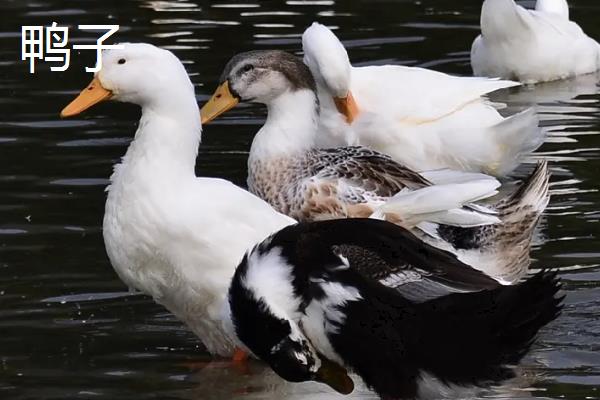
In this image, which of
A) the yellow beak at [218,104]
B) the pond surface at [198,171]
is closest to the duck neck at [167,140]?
the pond surface at [198,171]

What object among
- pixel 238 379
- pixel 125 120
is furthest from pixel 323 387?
pixel 125 120

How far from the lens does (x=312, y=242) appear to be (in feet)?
22.4

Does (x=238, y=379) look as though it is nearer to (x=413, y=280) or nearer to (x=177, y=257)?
(x=177, y=257)

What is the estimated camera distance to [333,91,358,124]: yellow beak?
10469mm

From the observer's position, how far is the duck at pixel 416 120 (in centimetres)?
1043

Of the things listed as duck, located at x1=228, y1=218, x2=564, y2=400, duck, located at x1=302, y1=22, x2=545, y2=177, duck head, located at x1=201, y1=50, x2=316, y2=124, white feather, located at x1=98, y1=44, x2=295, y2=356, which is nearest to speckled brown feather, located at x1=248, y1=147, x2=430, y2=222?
duck head, located at x1=201, y1=50, x2=316, y2=124

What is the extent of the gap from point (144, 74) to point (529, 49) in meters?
6.02

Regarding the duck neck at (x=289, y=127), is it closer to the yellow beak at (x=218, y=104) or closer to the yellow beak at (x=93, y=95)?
the yellow beak at (x=218, y=104)

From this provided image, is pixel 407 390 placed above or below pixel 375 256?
below

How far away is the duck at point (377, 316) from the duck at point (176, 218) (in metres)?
0.62

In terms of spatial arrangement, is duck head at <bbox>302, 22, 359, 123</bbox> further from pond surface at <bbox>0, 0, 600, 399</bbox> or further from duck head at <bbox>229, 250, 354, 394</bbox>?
duck head at <bbox>229, 250, 354, 394</bbox>

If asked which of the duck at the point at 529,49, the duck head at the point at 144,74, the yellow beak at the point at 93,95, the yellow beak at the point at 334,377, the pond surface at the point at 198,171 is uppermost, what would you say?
the duck head at the point at 144,74

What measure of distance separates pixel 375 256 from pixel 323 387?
810mm

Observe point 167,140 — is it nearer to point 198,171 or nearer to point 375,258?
point 375,258
